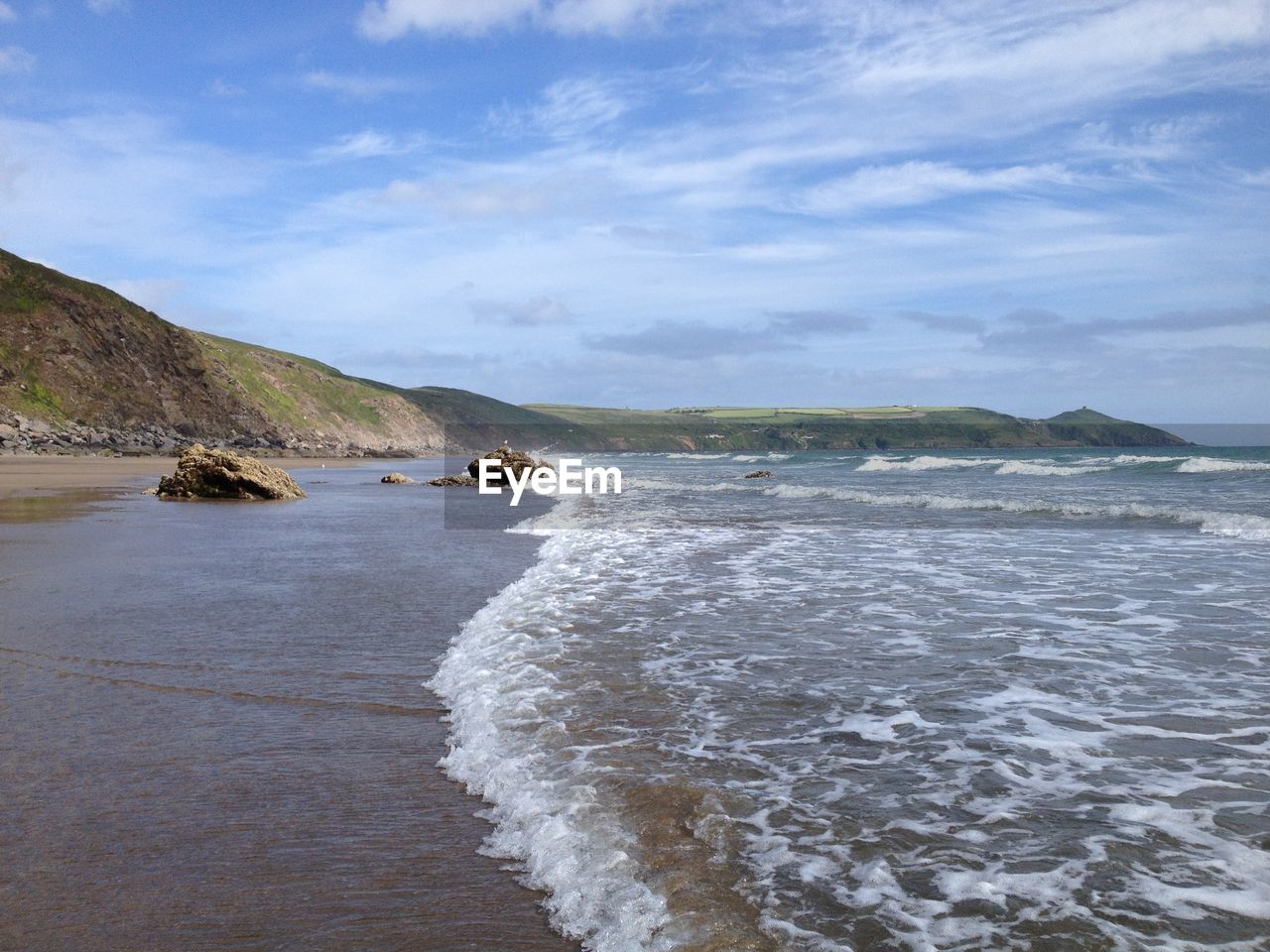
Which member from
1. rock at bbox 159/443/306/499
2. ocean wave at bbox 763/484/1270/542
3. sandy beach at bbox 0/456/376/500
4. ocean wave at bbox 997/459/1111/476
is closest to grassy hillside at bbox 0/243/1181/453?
sandy beach at bbox 0/456/376/500

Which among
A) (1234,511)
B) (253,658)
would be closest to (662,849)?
(253,658)

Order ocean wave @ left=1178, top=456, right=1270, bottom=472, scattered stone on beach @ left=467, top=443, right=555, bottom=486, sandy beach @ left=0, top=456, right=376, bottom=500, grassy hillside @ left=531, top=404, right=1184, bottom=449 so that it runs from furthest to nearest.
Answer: grassy hillside @ left=531, top=404, right=1184, bottom=449 < ocean wave @ left=1178, top=456, right=1270, bottom=472 < scattered stone on beach @ left=467, top=443, right=555, bottom=486 < sandy beach @ left=0, top=456, right=376, bottom=500

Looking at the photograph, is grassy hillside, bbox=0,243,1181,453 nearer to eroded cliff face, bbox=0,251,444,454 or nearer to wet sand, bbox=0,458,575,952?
eroded cliff face, bbox=0,251,444,454

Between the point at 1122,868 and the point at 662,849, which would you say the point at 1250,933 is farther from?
the point at 662,849

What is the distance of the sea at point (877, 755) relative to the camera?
9.71ft

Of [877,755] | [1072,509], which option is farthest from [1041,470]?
[877,755]

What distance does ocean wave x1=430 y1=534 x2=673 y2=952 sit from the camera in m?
2.96

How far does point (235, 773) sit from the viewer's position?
4.09 meters

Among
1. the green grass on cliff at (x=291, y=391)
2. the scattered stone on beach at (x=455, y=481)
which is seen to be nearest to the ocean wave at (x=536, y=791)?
the scattered stone on beach at (x=455, y=481)

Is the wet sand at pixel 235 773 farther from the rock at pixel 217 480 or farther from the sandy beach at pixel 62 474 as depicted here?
the sandy beach at pixel 62 474

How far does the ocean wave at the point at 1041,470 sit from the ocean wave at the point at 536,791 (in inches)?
1649

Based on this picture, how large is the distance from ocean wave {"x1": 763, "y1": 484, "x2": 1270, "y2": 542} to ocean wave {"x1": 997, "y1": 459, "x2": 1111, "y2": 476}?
19485 millimetres

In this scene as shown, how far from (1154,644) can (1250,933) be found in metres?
4.42

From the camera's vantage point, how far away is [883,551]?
1266 centimetres
